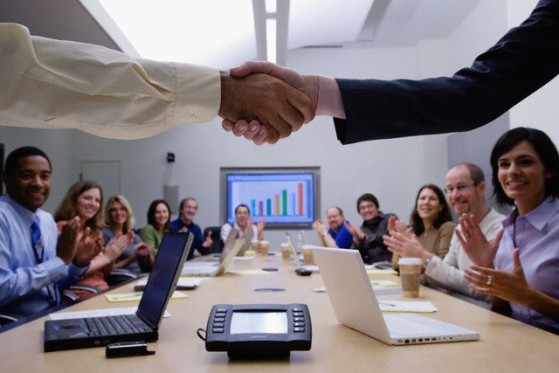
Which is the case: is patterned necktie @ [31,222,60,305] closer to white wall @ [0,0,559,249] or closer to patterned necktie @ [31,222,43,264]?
patterned necktie @ [31,222,43,264]

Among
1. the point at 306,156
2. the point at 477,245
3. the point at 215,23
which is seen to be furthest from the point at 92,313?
the point at 306,156

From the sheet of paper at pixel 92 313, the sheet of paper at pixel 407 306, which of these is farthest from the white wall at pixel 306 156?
Answer: the sheet of paper at pixel 92 313

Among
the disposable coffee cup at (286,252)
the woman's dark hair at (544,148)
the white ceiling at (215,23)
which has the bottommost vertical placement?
the disposable coffee cup at (286,252)

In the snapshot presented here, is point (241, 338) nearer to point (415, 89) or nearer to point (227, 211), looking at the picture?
point (415, 89)

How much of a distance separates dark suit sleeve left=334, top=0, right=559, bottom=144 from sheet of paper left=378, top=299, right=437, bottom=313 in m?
0.62

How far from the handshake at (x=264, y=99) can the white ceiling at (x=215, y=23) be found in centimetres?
259

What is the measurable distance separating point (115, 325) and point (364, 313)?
0.64 meters

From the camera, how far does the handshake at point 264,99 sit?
1228mm

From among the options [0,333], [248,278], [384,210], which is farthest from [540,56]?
[384,210]

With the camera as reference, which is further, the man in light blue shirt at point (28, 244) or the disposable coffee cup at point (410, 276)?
the man in light blue shirt at point (28, 244)

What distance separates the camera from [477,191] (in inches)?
116

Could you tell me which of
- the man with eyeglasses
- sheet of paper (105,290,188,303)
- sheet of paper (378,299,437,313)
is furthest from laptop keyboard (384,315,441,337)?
sheet of paper (105,290,188,303)

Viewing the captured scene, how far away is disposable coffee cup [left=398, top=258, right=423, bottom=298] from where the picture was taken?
1.88 metres

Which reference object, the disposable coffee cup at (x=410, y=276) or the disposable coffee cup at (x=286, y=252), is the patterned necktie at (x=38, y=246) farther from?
the disposable coffee cup at (x=286, y=252)
